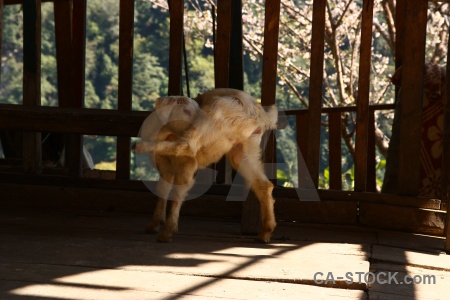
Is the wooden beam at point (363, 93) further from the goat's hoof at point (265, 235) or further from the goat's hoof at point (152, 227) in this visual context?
the goat's hoof at point (152, 227)

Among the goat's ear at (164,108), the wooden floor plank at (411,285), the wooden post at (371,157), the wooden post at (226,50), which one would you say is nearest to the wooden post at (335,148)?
the wooden post at (371,157)

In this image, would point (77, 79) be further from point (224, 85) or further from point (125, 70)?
point (224, 85)

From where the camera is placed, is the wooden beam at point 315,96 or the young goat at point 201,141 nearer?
the young goat at point 201,141

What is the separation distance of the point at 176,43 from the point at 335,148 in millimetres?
2431

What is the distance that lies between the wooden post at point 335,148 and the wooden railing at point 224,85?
1.47 meters

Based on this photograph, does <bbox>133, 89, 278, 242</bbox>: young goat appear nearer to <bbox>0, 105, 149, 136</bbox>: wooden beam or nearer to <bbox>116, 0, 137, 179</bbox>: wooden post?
<bbox>0, 105, 149, 136</bbox>: wooden beam

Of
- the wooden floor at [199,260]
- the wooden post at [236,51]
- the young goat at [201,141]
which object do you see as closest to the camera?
the wooden floor at [199,260]

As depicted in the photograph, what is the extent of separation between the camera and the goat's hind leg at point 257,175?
5031 millimetres

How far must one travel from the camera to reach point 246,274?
390 cm

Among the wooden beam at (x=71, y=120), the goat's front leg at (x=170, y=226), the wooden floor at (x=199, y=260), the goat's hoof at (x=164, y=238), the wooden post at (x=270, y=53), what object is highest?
the wooden post at (x=270, y=53)

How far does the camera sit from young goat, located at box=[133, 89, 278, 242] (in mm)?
4695

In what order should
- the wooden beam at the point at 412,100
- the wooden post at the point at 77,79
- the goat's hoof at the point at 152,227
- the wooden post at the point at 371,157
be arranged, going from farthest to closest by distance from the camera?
→ the wooden post at the point at 371,157
the wooden post at the point at 77,79
the wooden beam at the point at 412,100
the goat's hoof at the point at 152,227

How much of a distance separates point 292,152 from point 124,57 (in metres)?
28.2

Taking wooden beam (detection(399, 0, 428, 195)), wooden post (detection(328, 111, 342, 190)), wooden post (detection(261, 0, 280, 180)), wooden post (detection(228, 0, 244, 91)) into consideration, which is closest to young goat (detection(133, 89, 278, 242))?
wooden post (detection(261, 0, 280, 180))
